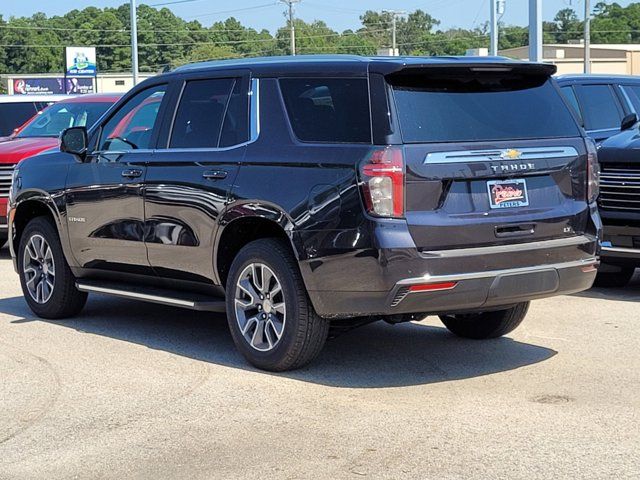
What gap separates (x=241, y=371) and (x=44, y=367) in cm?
139

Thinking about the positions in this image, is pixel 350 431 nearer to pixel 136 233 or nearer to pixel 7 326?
pixel 136 233

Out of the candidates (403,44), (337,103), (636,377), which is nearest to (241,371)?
(337,103)

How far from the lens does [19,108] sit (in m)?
17.0

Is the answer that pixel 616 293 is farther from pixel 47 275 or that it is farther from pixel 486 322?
pixel 47 275

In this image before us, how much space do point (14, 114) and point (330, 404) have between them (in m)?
12.0

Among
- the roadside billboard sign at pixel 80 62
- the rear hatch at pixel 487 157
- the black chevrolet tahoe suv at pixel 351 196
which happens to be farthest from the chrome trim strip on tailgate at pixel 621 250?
the roadside billboard sign at pixel 80 62

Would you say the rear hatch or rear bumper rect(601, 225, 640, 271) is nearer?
the rear hatch

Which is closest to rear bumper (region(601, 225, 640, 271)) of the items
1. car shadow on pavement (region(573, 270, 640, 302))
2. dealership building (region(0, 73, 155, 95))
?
car shadow on pavement (region(573, 270, 640, 302))

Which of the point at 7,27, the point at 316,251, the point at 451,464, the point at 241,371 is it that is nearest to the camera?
the point at 451,464

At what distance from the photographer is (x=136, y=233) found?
8141mm

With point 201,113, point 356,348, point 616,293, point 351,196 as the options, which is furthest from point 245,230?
point 616,293

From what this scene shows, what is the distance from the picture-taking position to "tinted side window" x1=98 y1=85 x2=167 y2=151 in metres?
8.27

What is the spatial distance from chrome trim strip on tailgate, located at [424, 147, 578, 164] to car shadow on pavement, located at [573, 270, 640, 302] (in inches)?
136

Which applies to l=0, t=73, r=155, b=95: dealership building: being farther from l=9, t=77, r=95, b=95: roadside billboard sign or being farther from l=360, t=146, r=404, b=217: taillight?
l=360, t=146, r=404, b=217: taillight
